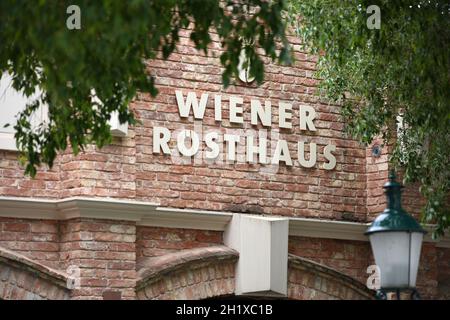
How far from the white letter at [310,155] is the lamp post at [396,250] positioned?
19.8 ft

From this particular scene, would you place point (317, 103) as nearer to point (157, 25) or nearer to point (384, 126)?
point (384, 126)

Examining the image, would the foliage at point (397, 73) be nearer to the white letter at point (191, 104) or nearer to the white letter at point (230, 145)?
the white letter at point (230, 145)

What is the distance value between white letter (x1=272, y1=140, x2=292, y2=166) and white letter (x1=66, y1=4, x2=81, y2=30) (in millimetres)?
5754

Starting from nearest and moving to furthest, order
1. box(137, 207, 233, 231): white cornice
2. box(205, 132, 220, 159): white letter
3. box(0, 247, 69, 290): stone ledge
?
1. box(0, 247, 69, 290): stone ledge
2. box(137, 207, 233, 231): white cornice
3. box(205, 132, 220, 159): white letter

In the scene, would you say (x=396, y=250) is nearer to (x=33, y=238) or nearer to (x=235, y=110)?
(x=33, y=238)

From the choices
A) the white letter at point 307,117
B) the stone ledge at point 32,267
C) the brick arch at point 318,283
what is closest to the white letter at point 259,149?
the white letter at point 307,117

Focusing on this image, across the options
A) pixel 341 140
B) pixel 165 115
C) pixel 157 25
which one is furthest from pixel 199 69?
pixel 157 25

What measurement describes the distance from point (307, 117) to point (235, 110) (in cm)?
102

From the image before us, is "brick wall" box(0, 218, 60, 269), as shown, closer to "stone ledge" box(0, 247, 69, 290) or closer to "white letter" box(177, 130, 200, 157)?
"stone ledge" box(0, 247, 69, 290)

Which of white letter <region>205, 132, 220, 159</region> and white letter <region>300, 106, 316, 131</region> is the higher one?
white letter <region>300, 106, 316, 131</region>

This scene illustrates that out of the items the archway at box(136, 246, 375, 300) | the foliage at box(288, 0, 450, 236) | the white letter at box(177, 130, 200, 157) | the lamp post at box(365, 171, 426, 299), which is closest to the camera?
the lamp post at box(365, 171, 426, 299)

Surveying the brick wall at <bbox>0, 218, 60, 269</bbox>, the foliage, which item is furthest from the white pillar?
the brick wall at <bbox>0, 218, 60, 269</bbox>

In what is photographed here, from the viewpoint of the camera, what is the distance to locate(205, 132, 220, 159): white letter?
14945 millimetres
